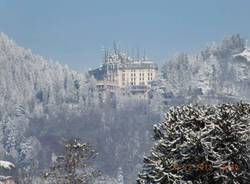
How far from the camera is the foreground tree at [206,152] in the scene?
17.4m

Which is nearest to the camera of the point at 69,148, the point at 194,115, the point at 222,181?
the point at 222,181

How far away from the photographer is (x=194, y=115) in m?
18.6

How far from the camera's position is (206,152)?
17.5 metres

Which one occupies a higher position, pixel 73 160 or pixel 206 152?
pixel 206 152

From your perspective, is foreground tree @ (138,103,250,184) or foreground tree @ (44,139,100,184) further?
foreground tree @ (44,139,100,184)

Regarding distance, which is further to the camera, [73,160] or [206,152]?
[73,160]

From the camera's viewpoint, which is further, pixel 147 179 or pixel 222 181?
Answer: pixel 147 179

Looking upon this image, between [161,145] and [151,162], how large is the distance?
811 millimetres

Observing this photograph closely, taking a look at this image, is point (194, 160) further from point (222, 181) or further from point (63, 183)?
point (63, 183)

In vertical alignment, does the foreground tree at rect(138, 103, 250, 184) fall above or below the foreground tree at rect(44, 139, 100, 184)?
above

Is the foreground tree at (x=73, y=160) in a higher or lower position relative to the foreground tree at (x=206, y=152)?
lower

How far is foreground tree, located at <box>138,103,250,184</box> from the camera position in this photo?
57.2 ft

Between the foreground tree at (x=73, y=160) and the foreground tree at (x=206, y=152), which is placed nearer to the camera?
the foreground tree at (x=206, y=152)

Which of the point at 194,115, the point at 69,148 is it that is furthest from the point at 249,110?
the point at 69,148
